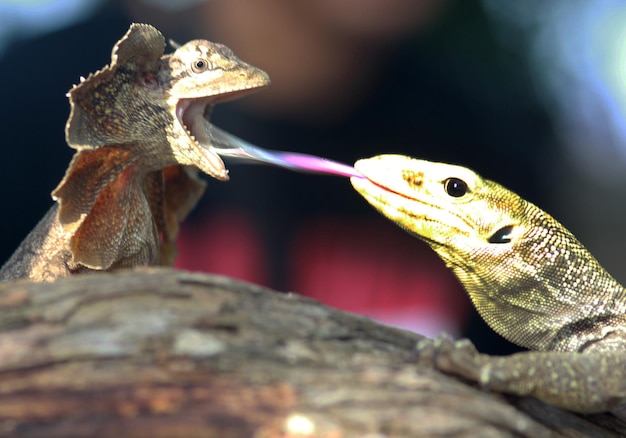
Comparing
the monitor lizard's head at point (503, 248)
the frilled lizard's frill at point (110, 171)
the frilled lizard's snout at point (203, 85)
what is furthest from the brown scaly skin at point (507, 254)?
the frilled lizard's frill at point (110, 171)

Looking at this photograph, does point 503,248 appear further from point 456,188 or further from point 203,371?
point 203,371

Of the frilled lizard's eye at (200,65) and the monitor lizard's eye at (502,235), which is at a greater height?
the frilled lizard's eye at (200,65)

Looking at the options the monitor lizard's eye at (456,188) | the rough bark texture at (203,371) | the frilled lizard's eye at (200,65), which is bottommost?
the rough bark texture at (203,371)

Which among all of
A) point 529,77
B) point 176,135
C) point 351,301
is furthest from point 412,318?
point 176,135

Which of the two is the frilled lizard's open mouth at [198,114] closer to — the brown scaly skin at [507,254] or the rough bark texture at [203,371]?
the brown scaly skin at [507,254]

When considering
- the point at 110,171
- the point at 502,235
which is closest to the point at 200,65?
the point at 110,171

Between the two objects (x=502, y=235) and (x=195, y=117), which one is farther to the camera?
(x=195, y=117)

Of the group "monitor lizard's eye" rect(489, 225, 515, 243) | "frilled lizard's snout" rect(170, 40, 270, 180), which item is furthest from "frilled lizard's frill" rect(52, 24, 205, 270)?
"monitor lizard's eye" rect(489, 225, 515, 243)

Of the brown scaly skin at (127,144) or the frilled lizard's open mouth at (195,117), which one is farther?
the frilled lizard's open mouth at (195,117)
